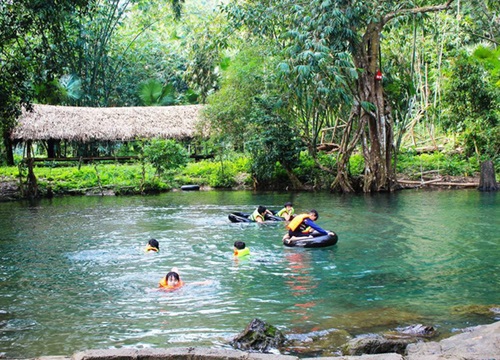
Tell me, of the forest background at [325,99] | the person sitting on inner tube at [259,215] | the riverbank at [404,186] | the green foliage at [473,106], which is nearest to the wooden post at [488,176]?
the riverbank at [404,186]

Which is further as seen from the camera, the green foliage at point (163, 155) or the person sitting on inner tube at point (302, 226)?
the green foliage at point (163, 155)

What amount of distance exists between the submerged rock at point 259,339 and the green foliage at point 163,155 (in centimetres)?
2380

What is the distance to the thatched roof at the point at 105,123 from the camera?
34.9m

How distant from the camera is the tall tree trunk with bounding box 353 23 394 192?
25719 millimetres

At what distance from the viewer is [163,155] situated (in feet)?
102

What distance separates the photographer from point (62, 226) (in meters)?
19.2

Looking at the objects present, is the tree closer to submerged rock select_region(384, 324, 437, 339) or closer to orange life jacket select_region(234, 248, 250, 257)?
orange life jacket select_region(234, 248, 250, 257)

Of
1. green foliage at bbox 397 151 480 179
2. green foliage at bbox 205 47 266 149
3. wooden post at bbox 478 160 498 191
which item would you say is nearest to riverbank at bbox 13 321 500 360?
wooden post at bbox 478 160 498 191

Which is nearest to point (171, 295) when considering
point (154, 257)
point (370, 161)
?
point (154, 257)

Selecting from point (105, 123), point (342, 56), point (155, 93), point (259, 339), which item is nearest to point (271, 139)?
point (342, 56)

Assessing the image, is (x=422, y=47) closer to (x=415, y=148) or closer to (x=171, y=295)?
(x=415, y=148)

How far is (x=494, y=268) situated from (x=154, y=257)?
25.0 feet

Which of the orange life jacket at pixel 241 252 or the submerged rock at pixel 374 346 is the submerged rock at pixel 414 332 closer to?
the submerged rock at pixel 374 346

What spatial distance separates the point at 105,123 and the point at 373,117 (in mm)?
17945
